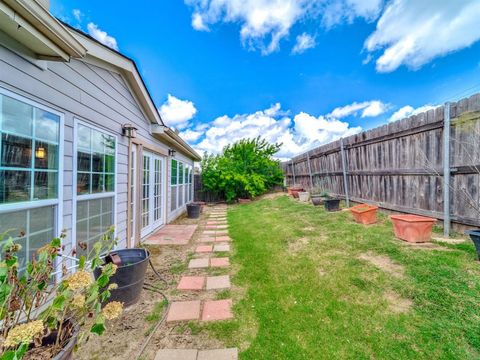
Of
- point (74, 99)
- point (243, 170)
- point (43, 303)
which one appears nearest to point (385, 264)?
point (43, 303)

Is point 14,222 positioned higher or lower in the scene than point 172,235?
higher

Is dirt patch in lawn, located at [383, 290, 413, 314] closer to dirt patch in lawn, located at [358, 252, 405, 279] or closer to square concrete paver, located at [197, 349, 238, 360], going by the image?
dirt patch in lawn, located at [358, 252, 405, 279]

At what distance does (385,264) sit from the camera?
9.57 ft

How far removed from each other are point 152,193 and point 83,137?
286 cm

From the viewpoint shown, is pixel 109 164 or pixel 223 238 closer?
pixel 109 164

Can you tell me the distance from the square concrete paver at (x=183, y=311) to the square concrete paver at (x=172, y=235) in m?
2.42

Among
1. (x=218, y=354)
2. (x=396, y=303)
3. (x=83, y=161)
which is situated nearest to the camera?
(x=218, y=354)

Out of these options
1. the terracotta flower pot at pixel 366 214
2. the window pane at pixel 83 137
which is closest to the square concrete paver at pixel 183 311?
the window pane at pixel 83 137

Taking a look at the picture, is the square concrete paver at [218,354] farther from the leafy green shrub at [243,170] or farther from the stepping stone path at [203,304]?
the leafy green shrub at [243,170]

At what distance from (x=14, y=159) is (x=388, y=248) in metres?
4.39

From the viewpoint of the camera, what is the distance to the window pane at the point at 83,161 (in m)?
2.78

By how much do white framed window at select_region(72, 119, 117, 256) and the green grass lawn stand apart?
2005mm

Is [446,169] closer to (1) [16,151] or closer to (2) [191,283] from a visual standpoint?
(2) [191,283]

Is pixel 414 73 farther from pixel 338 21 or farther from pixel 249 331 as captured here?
pixel 249 331
